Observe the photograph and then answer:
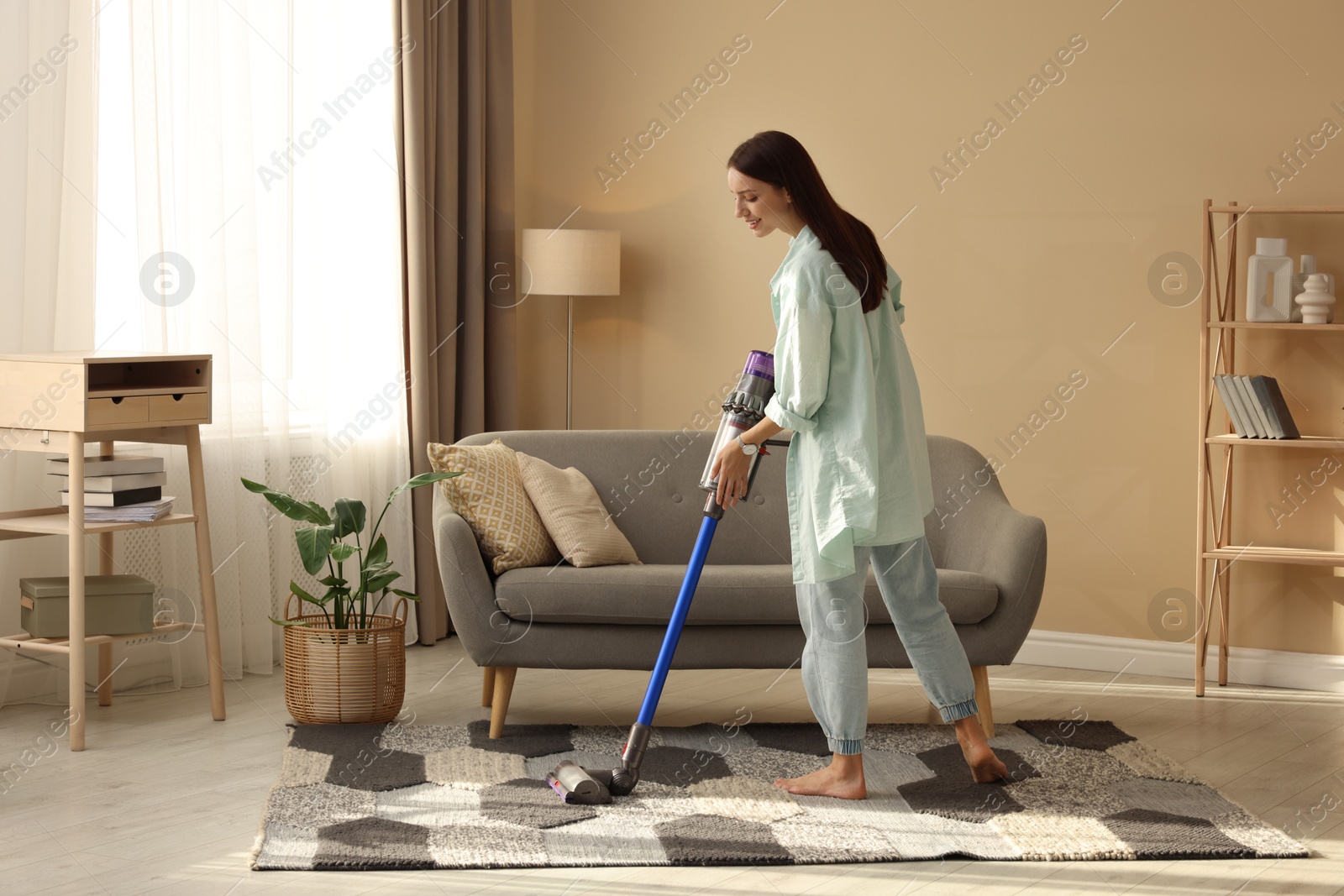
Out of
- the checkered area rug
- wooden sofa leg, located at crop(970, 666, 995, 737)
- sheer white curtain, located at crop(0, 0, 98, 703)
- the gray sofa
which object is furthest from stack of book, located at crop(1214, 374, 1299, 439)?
sheer white curtain, located at crop(0, 0, 98, 703)

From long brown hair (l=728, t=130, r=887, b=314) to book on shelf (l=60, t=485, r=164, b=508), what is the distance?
175 centimetres

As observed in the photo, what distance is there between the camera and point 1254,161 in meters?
4.11

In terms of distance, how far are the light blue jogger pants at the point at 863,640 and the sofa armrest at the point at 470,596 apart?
Answer: 0.82 metres

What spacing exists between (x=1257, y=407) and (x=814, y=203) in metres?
1.96

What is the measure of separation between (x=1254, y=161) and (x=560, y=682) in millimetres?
2665

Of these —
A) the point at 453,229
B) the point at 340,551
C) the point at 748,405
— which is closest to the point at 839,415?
the point at 748,405

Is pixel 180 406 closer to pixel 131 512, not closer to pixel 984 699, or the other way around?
pixel 131 512

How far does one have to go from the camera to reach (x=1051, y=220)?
171 inches

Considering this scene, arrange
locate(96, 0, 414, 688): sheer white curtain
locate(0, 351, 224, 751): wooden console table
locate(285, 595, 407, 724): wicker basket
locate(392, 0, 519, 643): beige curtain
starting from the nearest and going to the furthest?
1. locate(0, 351, 224, 751): wooden console table
2. locate(285, 595, 407, 724): wicker basket
3. locate(96, 0, 414, 688): sheer white curtain
4. locate(392, 0, 519, 643): beige curtain

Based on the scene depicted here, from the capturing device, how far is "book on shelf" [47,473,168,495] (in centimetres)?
327

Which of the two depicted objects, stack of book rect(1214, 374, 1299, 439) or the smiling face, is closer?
the smiling face

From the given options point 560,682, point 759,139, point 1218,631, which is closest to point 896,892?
point 759,139

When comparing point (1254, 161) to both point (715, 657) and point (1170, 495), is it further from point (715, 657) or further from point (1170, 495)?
point (715, 657)

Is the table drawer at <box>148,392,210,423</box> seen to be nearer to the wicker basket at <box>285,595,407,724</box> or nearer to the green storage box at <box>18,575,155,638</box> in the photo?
the green storage box at <box>18,575,155,638</box>
